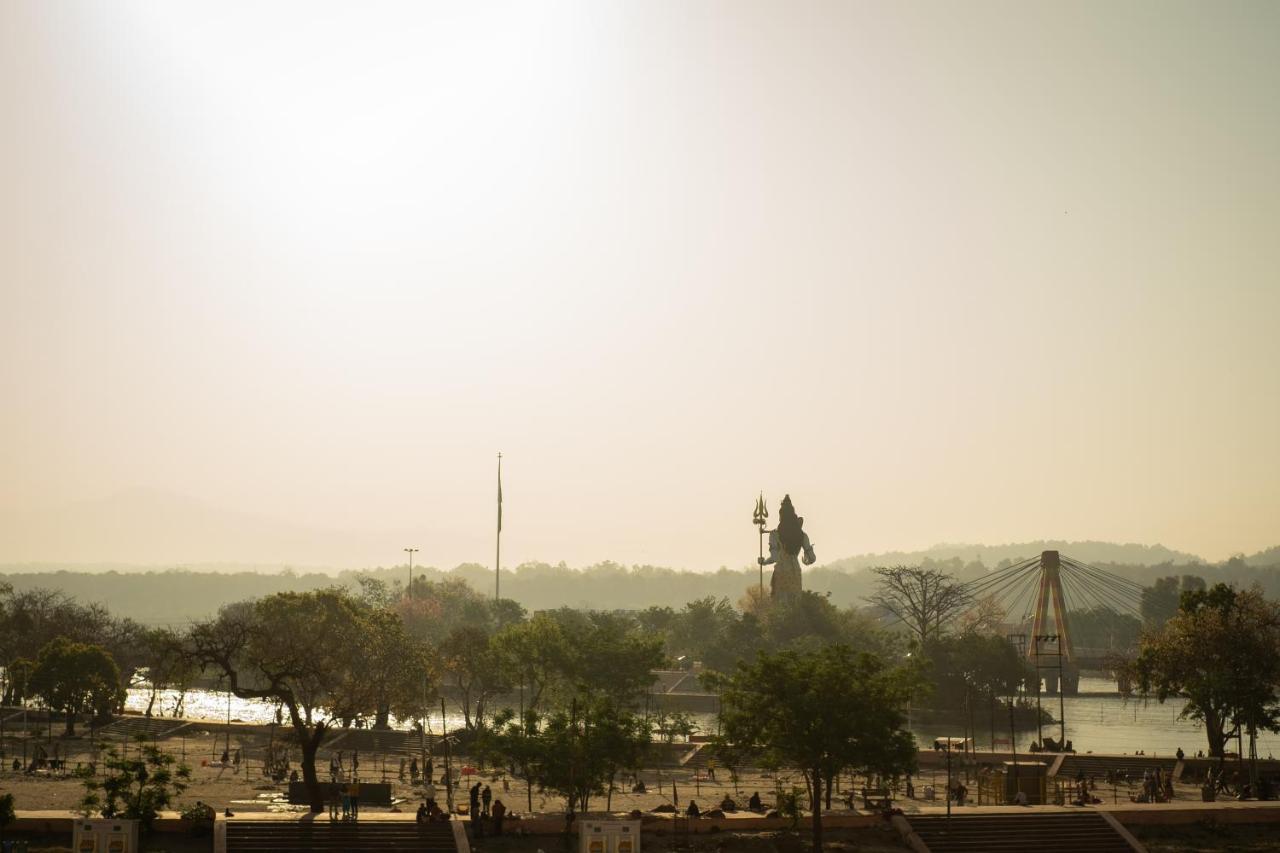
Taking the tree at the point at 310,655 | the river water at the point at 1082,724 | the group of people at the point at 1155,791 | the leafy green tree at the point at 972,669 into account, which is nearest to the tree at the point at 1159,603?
the river water at the point at 1082,724

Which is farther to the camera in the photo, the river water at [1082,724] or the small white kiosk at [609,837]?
the river water at [1082,724]

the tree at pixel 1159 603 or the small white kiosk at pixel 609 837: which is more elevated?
the tree at pixel 1159 603

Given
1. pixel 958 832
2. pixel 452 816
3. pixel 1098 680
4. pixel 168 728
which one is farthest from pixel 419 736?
pixel 1098 680

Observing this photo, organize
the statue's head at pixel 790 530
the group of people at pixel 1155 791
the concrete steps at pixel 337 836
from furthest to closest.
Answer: the statue's head at pixel 790 530 < the group of people at pixel 1155 791 < the concrete steps at pixel 337 836

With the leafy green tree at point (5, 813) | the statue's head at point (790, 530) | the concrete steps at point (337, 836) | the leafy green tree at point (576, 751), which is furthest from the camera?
the statue's head at point (790, 530)

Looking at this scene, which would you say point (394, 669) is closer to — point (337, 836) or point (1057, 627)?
point (337, 836)

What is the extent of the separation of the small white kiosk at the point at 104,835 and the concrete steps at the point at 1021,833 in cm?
2675

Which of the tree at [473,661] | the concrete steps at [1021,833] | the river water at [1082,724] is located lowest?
the river water at [1082,724]

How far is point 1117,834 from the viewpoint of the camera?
5034 centimetres

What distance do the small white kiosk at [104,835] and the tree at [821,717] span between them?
70.5 ft

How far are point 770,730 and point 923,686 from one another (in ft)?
25.1

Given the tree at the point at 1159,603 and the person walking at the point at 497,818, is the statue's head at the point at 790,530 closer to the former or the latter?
the tree at the point at 1159,603

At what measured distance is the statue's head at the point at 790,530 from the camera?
142250mm

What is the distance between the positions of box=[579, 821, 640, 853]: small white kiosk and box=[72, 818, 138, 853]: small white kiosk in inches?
556
